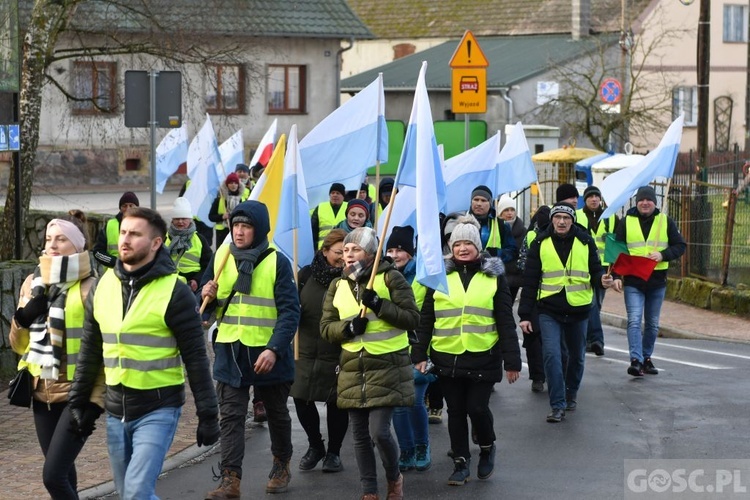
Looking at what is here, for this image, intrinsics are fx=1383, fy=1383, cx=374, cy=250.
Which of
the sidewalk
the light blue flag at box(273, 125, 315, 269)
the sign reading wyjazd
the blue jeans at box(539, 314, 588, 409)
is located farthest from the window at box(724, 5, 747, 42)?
the light blue flag at box(273, 125, 315, 269)

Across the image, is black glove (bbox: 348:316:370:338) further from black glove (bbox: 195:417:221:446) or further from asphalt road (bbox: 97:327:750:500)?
black glove (bbox: 195:417:221:446)

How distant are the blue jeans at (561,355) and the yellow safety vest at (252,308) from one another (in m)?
3.02

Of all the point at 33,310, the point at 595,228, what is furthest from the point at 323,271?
the point at 595,228

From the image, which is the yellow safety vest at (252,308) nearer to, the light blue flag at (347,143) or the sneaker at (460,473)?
the sneaker at (460,473)

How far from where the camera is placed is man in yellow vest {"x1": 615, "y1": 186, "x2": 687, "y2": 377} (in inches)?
492

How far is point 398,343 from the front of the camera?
796 cm

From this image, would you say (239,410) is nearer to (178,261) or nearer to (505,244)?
(178,261)

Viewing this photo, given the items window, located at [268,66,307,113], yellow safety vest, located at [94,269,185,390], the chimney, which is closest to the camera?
yellow safety vest, located at [94,269,185,390]

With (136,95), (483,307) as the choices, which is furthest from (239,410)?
(136,95)

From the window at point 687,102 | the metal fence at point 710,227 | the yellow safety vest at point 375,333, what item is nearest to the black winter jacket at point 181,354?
the yellow safety vest at point 375,333

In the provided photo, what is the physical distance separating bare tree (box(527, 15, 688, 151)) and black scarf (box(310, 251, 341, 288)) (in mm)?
25098

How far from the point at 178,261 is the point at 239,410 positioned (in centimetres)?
396

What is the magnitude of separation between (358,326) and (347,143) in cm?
346

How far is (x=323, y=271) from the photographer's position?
8.67 m
